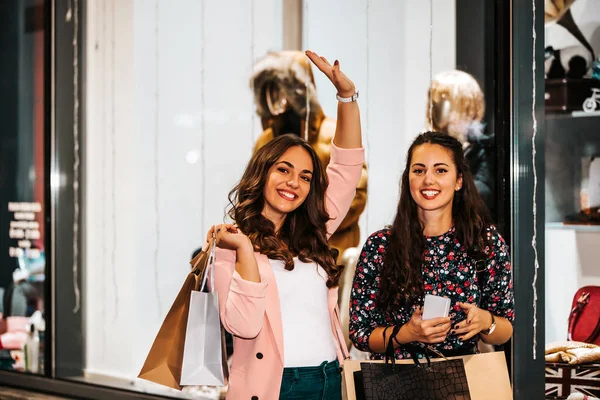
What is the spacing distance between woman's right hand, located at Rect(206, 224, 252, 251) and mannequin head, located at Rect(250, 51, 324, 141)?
138 centimetres

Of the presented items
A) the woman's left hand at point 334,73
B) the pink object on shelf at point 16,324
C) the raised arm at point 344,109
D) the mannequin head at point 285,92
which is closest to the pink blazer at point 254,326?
the raised arm at point 344,109

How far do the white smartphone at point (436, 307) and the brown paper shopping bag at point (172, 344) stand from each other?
65 cm

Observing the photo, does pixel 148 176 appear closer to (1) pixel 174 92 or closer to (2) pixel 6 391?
(1) pixel 174 92

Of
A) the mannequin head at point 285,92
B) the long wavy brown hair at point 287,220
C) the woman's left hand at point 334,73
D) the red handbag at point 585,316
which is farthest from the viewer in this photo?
the mannequin head at point 285,92

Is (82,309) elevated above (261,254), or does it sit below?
below

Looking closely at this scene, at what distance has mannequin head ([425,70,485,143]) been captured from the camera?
2.85m

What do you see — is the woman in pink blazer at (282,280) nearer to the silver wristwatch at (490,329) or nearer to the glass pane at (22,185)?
the silver wristwatch at (490,329)

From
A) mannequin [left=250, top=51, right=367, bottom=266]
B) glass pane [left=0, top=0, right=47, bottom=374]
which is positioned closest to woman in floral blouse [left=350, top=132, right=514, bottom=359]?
mannequin [left=250, top=51, right=367, bottom=266]

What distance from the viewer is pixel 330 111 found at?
3.27m

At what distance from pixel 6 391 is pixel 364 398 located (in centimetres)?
306

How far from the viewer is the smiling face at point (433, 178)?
198 centimetres

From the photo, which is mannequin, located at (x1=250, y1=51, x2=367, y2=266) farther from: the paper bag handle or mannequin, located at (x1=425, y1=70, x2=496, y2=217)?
the paper bag handle

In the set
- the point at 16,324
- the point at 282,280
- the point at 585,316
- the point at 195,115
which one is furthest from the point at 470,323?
the point at 16,324

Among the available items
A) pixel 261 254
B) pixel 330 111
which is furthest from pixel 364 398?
pixel 330 111
